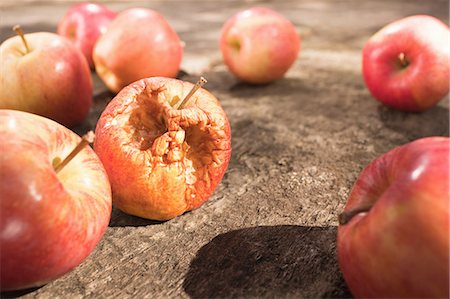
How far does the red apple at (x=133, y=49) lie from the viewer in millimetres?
1543

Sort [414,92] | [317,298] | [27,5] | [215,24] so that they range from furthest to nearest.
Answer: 1. [27,5]
2. [215,24]
3. [414,92]
4. [317,298]

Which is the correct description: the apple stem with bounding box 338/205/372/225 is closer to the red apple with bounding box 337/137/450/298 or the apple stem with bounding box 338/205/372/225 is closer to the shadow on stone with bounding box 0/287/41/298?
the red apple with bounding box 337/137/450/298

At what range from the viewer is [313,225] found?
958 millimetres

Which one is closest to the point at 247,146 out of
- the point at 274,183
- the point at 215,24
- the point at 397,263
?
the point at 274,183

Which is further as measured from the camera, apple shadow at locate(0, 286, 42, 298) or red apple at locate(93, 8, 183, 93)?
red apple at locate(93, 8, 183, 93)

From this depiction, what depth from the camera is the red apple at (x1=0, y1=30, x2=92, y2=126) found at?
1.24 m

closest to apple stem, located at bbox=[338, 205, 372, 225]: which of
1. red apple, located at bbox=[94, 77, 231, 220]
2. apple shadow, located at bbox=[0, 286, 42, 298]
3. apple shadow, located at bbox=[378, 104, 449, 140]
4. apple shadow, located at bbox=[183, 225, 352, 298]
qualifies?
apple shadow, located at bbox=[183, 225, 352, 298]

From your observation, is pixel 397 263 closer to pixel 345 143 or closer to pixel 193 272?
pixel 193 272

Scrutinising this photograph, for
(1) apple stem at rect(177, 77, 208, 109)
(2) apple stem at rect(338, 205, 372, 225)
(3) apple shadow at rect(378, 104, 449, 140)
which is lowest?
(3) apple shadow at rect(378, 104, 449, 140)

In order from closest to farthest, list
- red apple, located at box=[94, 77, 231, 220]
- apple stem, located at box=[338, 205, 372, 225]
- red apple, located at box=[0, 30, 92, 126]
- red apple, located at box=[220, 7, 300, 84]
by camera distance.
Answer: apple stem, located at box=[338, 205, 372, 225] < red apple, located at box=[94, 77, 231, 220] < red apple, located at box=[0, 30, 92, 126] < red apple, located at box=[220, 7, 300, 84]

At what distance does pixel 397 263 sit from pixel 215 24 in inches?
89.3

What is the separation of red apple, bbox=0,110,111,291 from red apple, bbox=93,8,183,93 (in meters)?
0.77

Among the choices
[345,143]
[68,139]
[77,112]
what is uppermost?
[68,139]

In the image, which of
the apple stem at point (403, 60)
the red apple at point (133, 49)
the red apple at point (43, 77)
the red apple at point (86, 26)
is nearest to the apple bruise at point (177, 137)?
the red apple at point (43, 77)
